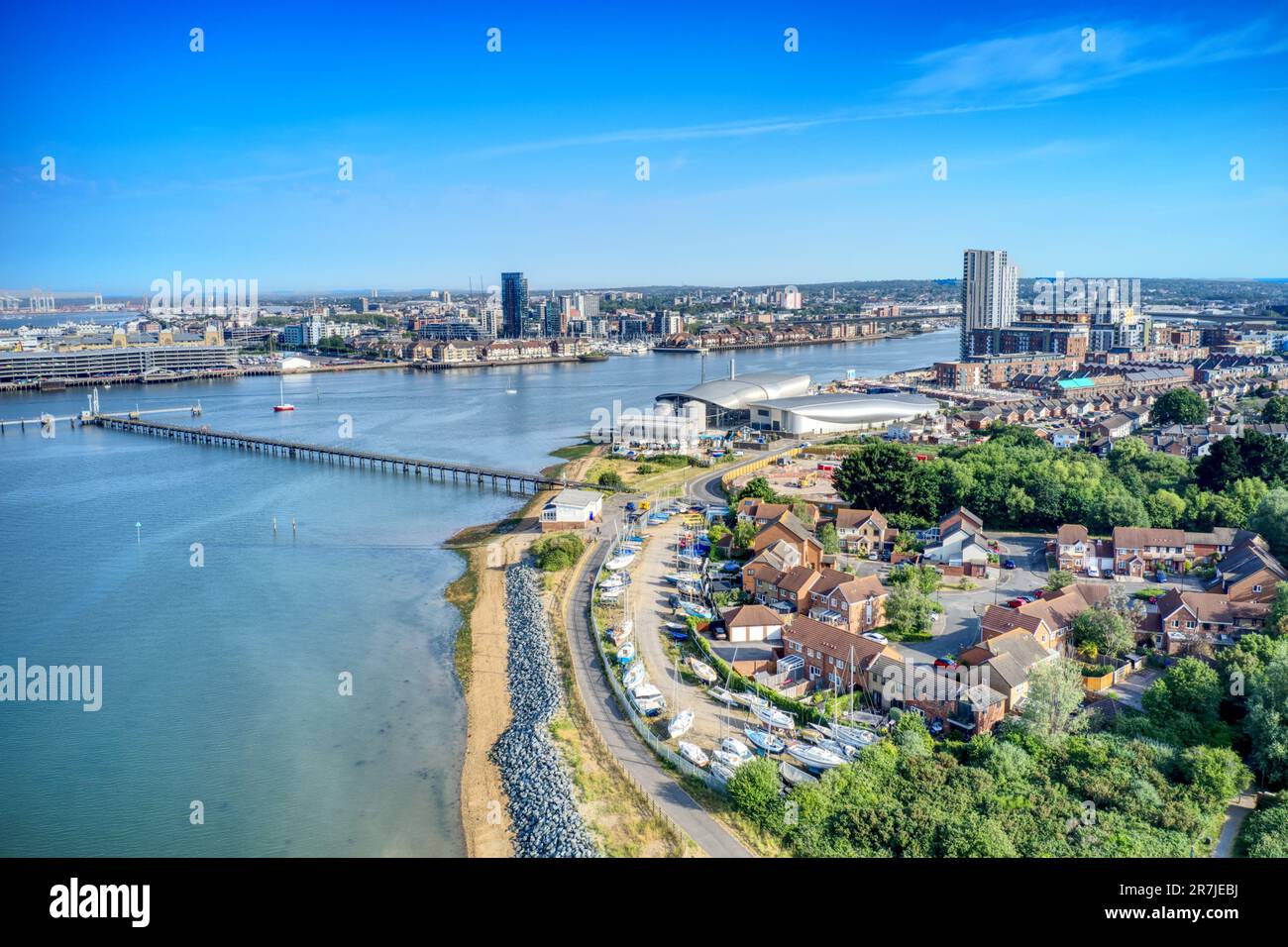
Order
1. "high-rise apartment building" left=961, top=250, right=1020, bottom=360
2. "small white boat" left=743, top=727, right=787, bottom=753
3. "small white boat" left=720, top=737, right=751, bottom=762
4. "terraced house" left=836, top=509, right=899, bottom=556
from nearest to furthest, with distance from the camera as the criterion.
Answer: "small white boat" left=720, top=737, right=751, bottom=762 < "small white boat" left=743, top=727, right=787, bottom=753 < "terraced house" left=836, top=509, right=899, bottom=556 < "high-rise apartment building" left=961, top=250, right=1020, bottom=360

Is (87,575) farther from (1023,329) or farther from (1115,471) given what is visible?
(1023,329)

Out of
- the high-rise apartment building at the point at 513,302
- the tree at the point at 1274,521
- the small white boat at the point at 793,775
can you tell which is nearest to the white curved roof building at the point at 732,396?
the tree at the point at 1274,521

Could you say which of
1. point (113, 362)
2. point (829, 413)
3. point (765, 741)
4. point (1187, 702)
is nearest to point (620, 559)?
point (765, 741)

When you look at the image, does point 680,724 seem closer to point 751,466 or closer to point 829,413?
point 751,466

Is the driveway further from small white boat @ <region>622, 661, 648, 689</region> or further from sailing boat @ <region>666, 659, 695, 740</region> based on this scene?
small white boat @ <region>622, 661, 648, 689</region>

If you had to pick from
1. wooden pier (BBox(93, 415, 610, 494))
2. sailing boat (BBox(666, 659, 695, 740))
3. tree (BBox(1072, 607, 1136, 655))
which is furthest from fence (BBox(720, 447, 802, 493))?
sailing boat (BBox(666, 659, 695, 740))

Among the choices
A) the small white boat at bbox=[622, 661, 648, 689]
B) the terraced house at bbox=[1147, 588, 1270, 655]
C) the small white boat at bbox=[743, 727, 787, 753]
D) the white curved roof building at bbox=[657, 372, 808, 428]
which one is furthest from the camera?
the white curved roof building at bbox=[657, 372, 808, 428]
